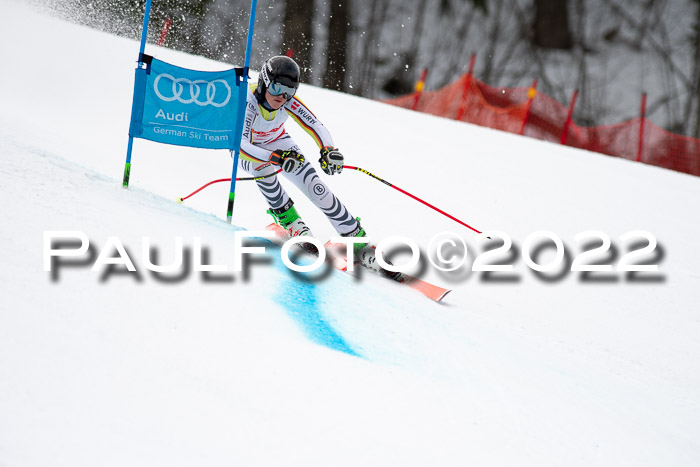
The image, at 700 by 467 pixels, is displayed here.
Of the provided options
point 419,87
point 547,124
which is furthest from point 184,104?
point 547,124

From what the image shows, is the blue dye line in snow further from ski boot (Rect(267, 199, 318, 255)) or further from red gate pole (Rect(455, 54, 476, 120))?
red gate pole (Rect(455, 54, 476, 120))

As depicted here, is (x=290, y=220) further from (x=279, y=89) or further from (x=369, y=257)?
(x=279, y=89)

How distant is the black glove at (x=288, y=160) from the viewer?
14.4 feet

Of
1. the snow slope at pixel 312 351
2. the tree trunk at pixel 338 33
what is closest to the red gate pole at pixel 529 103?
the snow slope at pixel 312 351

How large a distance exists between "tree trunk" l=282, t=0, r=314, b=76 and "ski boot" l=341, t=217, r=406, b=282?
8.92 m

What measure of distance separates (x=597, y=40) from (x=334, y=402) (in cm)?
2390

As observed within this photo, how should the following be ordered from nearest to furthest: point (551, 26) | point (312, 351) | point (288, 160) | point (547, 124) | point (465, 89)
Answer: point (312, 351), point (288, 160), point (547, 124), point (465, 89), point (551, 26)

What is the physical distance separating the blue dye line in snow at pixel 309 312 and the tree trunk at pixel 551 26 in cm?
2273

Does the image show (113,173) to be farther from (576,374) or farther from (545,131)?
(545,131)

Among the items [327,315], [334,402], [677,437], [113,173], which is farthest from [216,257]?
[113,173]

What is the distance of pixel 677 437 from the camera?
2.91 metres

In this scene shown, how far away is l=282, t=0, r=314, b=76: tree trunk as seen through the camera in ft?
42.3

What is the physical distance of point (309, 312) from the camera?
9.73ft

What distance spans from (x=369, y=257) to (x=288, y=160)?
101 centimetres
